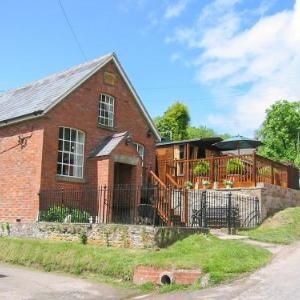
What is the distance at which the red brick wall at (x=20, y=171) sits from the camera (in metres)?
20.0

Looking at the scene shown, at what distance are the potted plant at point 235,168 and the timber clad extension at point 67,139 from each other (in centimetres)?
454

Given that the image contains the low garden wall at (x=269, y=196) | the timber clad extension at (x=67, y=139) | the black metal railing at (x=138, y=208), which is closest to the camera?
the black metal railing at (x=138, y=208)

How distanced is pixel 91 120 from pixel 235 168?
22.8 feet

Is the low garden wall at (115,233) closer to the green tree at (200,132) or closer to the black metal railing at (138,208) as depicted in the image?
the black metal railing at (138,208)

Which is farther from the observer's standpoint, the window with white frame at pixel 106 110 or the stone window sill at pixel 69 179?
the window with white frame at pixel 106 110

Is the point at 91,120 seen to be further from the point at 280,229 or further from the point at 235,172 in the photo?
the point at 280,229

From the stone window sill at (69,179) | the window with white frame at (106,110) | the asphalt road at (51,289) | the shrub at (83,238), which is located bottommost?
the asphalt road at (51,289)

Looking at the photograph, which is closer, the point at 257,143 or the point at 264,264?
the point at 264,264

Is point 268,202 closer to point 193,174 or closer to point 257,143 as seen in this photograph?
point 193,174

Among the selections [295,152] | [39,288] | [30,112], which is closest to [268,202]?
[30,112]

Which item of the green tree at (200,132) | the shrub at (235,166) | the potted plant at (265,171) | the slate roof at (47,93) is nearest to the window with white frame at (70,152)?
the slate roof at (47,93)

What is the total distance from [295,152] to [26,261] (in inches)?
1496

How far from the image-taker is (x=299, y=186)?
27906 millimetres

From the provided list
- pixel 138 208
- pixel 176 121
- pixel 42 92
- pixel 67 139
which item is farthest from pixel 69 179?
pixel 176 121
